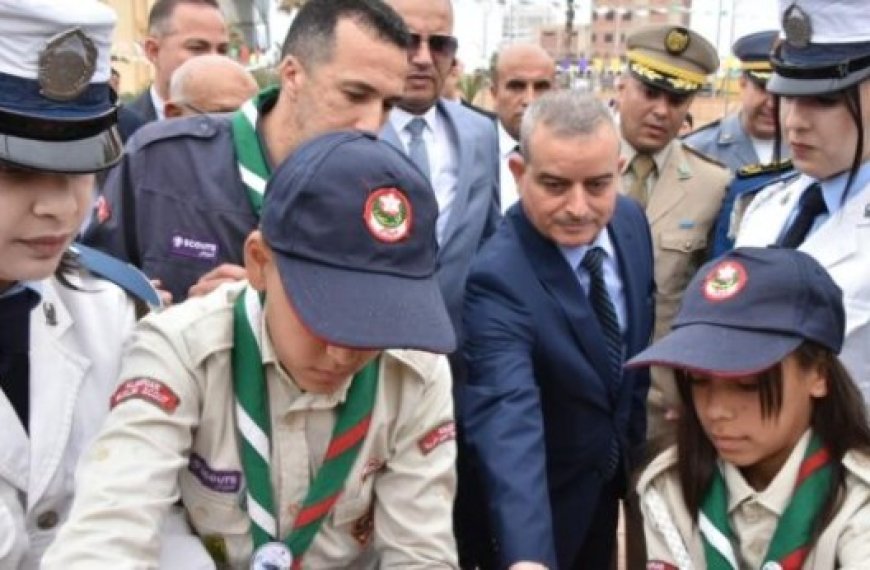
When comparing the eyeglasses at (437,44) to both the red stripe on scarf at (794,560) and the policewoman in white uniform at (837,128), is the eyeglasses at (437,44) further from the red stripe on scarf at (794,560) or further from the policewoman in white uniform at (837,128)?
the red stripe on scarf at (794,560)

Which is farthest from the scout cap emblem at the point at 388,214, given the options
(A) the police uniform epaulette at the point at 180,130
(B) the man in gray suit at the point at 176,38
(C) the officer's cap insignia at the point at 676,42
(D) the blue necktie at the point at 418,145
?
(B) the man in gray suit at the point at 176,38

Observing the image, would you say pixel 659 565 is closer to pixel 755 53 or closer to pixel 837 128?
pixel 837 128

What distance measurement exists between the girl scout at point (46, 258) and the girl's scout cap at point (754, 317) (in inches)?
43.9

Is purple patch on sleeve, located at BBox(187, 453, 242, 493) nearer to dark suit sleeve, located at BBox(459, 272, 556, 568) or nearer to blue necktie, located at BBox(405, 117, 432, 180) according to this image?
dark suit sleeve, located at BBox(459, 272, 556, 568)

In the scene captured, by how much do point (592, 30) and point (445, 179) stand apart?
84.9 meters

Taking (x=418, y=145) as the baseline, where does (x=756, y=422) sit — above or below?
below

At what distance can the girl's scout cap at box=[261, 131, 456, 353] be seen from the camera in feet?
5.55

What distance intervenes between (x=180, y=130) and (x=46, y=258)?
972 mm

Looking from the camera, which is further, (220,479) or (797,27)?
(797,27)

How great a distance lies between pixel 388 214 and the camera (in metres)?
1.73

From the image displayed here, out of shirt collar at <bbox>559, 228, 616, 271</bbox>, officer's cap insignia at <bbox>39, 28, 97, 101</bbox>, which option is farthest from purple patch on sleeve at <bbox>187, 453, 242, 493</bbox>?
shirt collar at <bbox>559, 228, 616, 271</bbox>

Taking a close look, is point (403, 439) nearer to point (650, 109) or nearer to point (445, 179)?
point (445, 179)

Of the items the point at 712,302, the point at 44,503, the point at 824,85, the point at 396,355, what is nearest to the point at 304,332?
the point at 396,355

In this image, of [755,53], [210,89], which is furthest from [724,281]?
[755,53]
